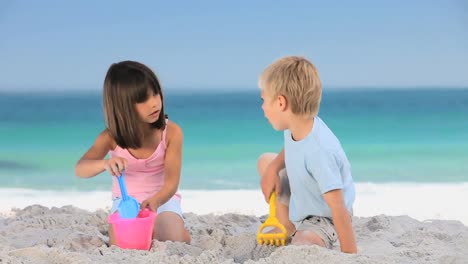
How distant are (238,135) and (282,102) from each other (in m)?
5.41

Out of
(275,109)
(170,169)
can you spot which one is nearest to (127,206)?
(170,169)

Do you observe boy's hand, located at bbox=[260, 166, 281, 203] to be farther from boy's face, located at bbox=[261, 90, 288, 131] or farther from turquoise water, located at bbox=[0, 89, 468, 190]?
turquoise water, located at bbox=[0, 89, 468, 190]

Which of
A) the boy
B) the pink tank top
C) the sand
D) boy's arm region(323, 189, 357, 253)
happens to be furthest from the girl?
boy's arm region(323, 189, 357, 253)

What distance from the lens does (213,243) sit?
6.70 feet

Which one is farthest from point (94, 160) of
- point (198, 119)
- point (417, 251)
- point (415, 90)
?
point (415, 90)

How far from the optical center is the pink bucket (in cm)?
187

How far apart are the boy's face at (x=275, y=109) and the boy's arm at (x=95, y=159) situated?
1.47 feet

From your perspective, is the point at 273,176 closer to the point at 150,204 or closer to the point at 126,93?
the point at 150,204

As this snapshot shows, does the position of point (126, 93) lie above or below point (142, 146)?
above

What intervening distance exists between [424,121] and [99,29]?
432cm

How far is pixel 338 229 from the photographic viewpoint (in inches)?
67.5

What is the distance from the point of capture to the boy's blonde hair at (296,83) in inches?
68.9

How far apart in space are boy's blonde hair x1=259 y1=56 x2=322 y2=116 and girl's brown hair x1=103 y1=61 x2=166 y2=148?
358 mm

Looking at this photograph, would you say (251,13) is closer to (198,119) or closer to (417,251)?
(198,119)
